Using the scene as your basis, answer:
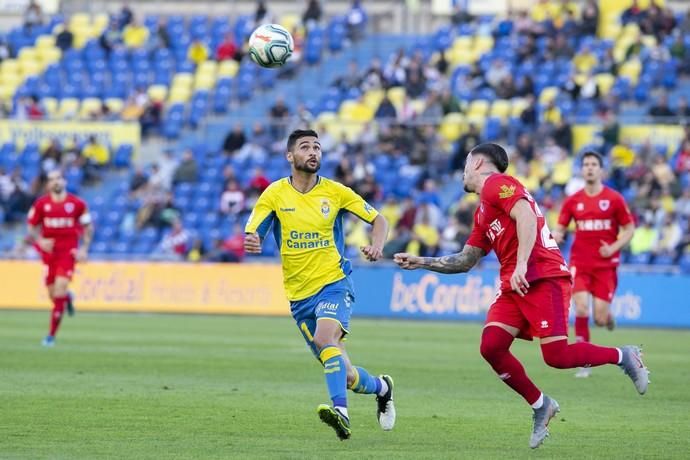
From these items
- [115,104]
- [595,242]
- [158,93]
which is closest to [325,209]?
[595,242]

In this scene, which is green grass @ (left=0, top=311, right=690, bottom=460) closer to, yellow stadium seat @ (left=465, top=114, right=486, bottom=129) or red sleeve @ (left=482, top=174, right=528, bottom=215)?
red sleeve @ (left=482, top=174, right=528, bottom=215)

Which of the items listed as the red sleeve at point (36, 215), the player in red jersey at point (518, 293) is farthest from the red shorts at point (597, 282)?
the red sleeve at point (36, 215)

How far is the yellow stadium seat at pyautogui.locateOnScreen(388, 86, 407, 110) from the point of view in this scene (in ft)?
121

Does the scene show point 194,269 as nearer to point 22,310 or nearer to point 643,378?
point 22,310

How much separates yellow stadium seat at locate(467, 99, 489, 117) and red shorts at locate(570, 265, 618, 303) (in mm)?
17298

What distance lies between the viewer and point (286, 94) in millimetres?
39875

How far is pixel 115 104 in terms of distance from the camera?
40844mm

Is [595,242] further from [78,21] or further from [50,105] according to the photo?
[78,21]

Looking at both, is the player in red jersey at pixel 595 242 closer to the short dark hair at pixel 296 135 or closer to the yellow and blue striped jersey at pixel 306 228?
the yellow and blue striped jersey at pixel 306 228

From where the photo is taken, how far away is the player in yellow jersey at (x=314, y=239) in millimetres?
11508

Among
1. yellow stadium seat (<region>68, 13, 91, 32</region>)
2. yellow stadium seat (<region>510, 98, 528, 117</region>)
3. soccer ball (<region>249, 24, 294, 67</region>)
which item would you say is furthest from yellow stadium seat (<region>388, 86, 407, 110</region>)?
soccer ball (<region>249, 24, 294, 67</region>)

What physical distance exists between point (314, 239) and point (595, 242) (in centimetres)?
713

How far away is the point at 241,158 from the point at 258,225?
24.8m

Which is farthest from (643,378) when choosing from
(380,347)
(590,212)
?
(380,347)
